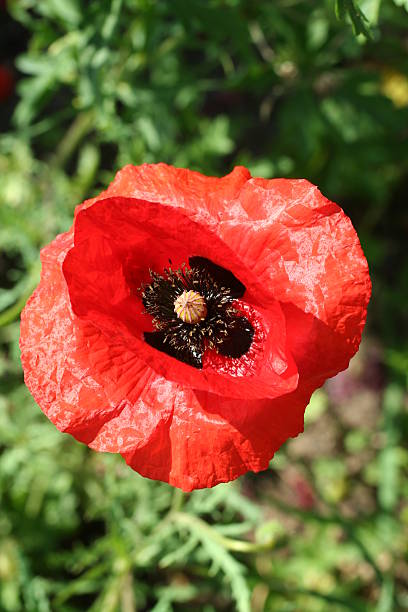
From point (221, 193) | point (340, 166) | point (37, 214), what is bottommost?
point (340, 166)

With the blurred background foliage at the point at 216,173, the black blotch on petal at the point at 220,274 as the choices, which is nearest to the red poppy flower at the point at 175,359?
the black blotch on petal at the point at 220,274

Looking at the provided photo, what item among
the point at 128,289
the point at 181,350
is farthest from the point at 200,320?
the point at 128,289

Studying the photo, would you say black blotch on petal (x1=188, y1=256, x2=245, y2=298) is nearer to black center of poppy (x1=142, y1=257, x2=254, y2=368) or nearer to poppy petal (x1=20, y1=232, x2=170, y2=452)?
black center of poppy (x1=142, y1=257, x2=254, y2=368)

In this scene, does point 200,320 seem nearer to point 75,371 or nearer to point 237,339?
point 237,339

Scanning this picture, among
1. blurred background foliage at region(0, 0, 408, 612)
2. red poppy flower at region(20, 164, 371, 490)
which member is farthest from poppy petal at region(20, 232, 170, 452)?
blurred background foliage at region(0, 0, 408, 612)

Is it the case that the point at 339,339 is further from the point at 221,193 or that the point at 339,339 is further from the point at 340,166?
the point at 340,166

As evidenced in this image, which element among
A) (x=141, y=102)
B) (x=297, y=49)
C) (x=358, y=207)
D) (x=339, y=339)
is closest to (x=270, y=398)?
(x=339, y=339)
